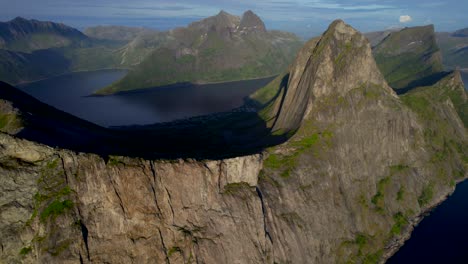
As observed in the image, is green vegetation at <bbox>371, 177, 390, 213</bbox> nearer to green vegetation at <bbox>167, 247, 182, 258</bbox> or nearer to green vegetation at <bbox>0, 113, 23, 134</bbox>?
green vegetation at <bbox>167, 247, 182, 258</bbox>

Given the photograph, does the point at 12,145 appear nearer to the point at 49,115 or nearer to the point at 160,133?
the point at 49,115

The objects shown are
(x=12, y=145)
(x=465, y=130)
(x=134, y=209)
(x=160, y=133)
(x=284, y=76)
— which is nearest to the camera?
(x=12, y=145)

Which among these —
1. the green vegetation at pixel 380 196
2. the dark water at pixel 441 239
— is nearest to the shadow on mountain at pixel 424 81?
the dark water at pixel 441 239

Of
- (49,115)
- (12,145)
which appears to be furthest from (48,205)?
(49,115)

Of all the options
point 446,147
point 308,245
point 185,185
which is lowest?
point 308,245

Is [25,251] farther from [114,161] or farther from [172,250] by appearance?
[172,250]
